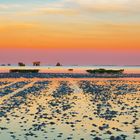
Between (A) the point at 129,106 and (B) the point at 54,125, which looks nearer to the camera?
(B) the point at 54,125

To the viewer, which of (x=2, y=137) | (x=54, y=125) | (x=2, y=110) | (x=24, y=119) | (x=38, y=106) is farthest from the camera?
(x=38, y=106)

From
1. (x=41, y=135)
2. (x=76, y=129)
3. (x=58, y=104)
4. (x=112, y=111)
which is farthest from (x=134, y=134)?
(x=58, y=104)

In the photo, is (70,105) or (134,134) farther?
(70,105)

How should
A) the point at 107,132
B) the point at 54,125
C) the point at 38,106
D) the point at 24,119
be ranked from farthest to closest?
the point at 38,106, the point at 24,119, the point at 54,125, the point at 107,132

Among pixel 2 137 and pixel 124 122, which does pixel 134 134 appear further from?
pixel 2 137

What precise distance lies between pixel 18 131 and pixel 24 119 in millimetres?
4520

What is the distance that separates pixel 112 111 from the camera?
104 ft

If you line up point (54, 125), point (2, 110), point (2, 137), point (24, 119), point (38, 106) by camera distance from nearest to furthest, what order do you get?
1. point (2, 137)
2. point (54, 125)
3. point (24, 119)
4. point (2, 110)
5. point (38, 106)

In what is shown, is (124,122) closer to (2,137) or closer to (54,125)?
(54,125)

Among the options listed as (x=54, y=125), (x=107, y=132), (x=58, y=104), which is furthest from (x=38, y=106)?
(x=107, y=132)

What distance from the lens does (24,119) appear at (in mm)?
27078

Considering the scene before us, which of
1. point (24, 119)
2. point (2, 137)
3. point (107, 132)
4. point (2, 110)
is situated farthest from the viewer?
point (2, 110)

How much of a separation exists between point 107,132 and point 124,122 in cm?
391

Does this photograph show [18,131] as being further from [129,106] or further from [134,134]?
[129,106]
